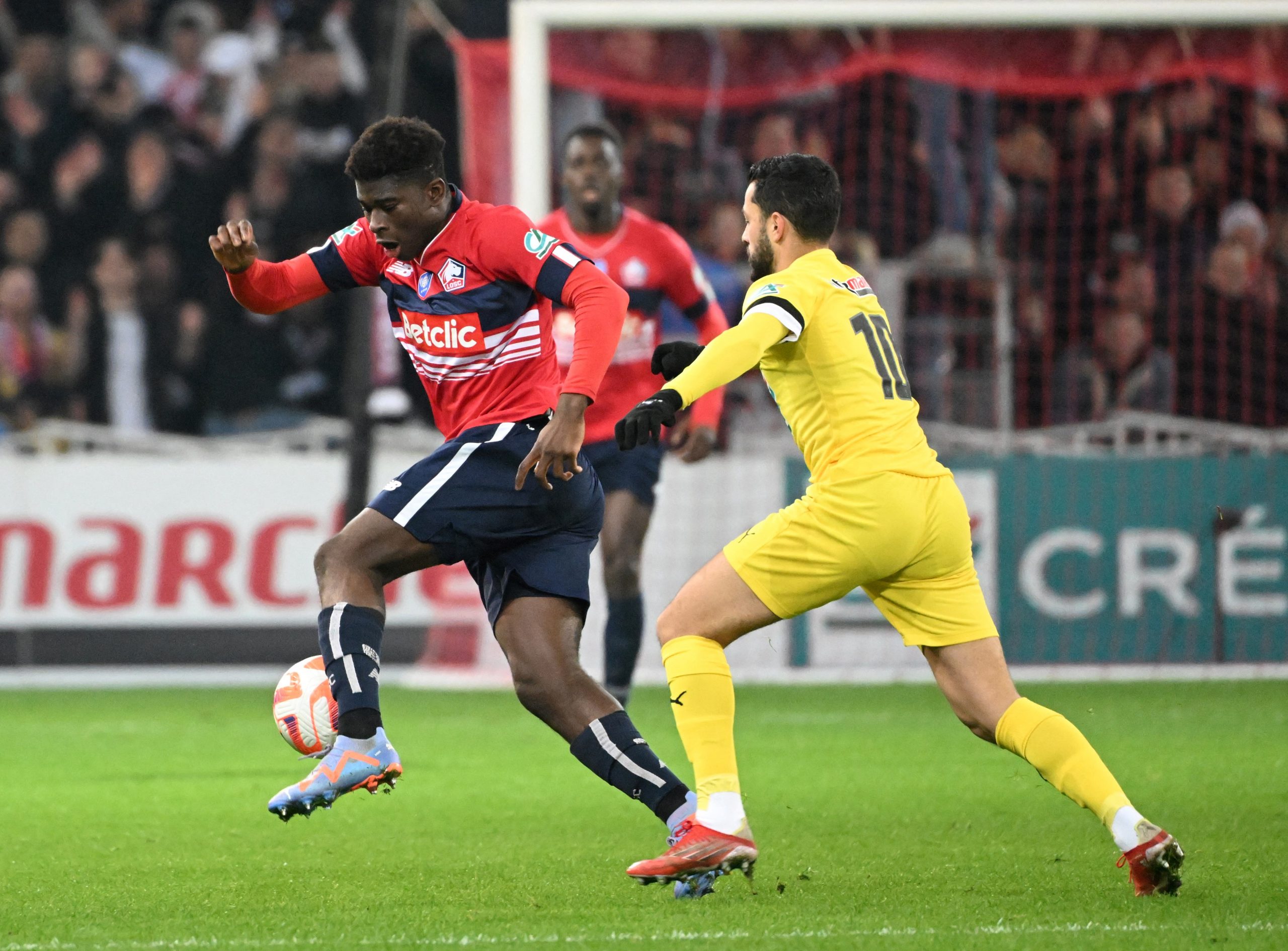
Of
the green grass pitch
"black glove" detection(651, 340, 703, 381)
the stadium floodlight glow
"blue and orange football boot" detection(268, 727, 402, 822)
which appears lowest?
the green grass pitch

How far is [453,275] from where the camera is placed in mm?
5027

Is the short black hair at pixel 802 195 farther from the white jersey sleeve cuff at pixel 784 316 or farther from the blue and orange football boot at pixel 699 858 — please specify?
the blue and orange football boot at pixel 699 858

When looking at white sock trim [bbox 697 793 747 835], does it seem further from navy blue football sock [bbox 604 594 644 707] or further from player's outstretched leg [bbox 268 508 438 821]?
navy blue football sock [bbox 604 594 644 707]

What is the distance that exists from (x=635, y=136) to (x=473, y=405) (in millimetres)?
7961

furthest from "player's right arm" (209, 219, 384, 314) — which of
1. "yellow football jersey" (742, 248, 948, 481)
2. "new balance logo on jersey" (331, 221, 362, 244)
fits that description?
"yellow football jersey" (742, 248, 948, 481)

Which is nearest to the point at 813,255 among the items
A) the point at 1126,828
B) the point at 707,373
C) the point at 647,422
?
the point at 707,373

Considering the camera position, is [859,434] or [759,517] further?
[759,517]

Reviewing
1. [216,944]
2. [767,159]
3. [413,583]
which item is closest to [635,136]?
[413,583]

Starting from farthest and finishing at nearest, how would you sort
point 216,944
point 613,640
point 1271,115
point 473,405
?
point 1271,115, point 613,640, point 473,405, point 216,944

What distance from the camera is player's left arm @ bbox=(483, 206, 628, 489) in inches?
183

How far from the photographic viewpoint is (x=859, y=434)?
4.77 meters

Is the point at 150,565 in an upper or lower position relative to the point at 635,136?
lower

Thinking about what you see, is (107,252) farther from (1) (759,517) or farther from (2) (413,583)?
(1) (759,517)

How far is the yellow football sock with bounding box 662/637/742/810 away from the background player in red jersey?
10.3 feet
